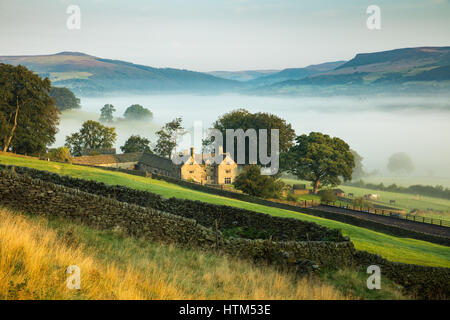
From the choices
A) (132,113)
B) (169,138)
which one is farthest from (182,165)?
(132,113)

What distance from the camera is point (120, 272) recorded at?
9.68 meters

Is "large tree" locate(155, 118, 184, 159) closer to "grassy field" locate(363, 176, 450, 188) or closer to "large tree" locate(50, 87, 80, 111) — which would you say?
"large tree" locate(50, 87, 80, 111)

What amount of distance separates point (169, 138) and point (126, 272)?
89.6 meters

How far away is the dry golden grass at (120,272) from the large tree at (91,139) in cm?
8194

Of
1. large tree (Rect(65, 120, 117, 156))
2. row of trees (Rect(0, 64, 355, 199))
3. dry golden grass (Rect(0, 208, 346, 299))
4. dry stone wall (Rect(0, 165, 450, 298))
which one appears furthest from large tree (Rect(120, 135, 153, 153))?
dry golden grass (Rect(0, 208, 346, 299))

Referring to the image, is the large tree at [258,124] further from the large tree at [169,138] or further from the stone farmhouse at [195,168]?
the large tree at [169,138]

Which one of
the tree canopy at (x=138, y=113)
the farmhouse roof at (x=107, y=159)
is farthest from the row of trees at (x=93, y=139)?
the tree canopy at (x=138, y=113)

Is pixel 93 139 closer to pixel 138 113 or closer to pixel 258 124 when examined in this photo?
pixel 258 124

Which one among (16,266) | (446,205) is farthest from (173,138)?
(16,266)

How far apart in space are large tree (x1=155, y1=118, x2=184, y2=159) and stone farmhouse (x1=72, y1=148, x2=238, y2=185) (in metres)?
12.1

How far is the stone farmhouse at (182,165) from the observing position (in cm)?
7506

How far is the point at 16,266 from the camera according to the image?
845cm
